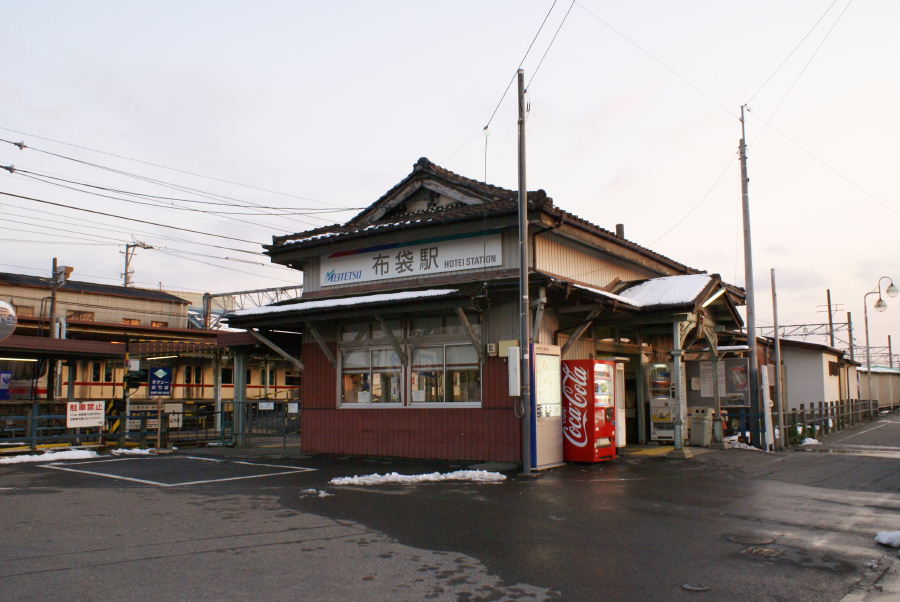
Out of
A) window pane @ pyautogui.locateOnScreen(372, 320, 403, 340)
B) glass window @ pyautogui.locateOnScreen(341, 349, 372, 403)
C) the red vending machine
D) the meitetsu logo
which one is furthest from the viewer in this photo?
the meitetsu logo

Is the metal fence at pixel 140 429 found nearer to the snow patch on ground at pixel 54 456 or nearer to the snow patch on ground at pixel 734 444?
the snow patch on ground at pixel 54 456

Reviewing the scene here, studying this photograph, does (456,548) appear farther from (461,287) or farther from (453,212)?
(453,212)

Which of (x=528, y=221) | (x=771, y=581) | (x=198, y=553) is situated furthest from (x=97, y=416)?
(x=771, y=581)

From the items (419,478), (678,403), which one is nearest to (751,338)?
(678,403)

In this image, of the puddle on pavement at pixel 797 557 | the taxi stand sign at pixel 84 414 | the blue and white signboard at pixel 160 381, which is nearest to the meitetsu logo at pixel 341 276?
the blue and white signboard at pixel 160 381

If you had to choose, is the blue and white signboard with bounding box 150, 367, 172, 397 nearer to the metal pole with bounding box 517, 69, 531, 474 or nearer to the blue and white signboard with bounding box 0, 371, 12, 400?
the metal pole with bounding box 517, 69, 531, 474

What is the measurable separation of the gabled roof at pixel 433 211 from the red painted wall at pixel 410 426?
3105 millimetres

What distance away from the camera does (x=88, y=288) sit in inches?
1950

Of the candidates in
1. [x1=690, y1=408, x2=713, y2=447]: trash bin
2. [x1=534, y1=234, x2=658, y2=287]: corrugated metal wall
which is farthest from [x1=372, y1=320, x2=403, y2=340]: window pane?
[x1=690, y1=408, x2=713, y2=447]: trash bin

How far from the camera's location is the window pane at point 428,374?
663 inches

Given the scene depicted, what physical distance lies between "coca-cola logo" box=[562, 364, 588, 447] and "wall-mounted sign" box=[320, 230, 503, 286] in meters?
3.07

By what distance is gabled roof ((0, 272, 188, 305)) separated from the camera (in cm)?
4515

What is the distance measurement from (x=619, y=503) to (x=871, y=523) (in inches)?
130

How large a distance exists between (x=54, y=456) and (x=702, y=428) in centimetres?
1705
